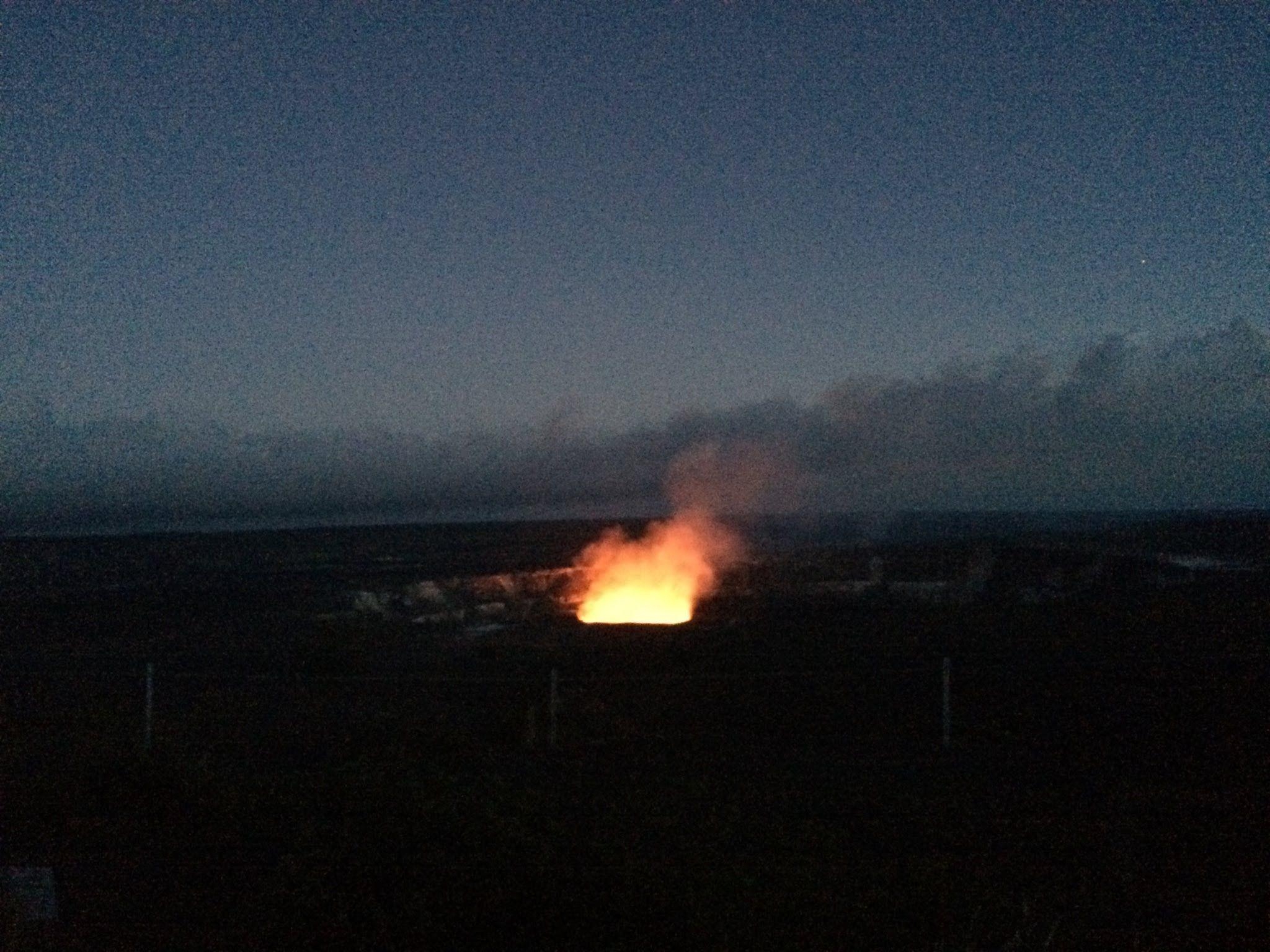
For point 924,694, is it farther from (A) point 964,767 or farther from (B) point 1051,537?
(B) point 1051,537

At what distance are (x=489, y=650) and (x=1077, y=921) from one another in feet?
67.5

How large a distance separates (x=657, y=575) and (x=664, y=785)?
24957mm

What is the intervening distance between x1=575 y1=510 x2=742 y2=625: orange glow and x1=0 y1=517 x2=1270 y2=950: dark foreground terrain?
2.75m

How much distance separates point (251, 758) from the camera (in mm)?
14375

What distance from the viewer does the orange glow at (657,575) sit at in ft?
112

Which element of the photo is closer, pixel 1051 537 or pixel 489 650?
pixel 489 650

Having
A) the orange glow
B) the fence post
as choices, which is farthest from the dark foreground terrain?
the orange glow

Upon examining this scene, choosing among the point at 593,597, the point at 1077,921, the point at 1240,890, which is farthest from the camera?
the point at 593,597

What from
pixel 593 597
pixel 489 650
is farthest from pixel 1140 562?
pixel 489 650

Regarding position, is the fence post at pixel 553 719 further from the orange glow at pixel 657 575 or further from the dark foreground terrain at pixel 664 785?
the orange glow at pixel 657 575

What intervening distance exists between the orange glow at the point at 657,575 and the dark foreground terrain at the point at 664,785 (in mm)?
2753

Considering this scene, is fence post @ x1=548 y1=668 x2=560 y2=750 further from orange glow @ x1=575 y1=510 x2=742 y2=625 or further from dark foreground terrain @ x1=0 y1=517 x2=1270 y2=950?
Result: orange glow @ x1=575 y1=510 x2=742 y2=625

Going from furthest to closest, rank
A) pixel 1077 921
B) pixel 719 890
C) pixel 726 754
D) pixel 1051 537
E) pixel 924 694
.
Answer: pixel 1051 537 < pixel 924 694 < pixel 726 754 < pixel 1077 921 < pixel 719 890

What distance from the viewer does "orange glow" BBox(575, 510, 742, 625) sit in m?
34.3
